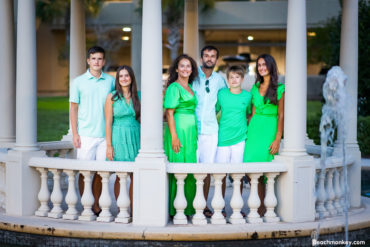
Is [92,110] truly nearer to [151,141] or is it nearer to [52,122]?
[151,141]

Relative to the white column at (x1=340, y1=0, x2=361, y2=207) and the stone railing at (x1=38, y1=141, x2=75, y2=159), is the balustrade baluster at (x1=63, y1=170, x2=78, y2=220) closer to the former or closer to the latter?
the stone railing at (x1=38, y1=141, x2=75, y2=159)

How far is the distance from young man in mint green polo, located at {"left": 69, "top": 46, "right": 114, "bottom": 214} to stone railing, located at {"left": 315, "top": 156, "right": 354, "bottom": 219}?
2544 mm

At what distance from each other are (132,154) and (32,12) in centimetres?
202

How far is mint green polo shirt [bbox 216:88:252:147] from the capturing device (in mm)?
7266

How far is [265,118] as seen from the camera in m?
7.24

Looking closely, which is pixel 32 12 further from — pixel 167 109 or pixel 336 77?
pixel 336 77

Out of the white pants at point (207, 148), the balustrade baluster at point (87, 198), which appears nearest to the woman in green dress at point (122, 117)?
the balustrade baluster at point (87, 198)

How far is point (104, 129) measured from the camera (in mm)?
7379

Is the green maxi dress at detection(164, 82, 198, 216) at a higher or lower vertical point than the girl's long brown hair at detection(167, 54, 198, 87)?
lower

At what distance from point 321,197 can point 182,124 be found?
1845 millimetres

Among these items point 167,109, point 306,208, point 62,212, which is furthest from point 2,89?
point 306,208

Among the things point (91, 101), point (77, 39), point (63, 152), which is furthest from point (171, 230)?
point (77, 39)

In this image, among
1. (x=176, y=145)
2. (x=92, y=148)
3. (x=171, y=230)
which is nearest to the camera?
(x=171, y=230)

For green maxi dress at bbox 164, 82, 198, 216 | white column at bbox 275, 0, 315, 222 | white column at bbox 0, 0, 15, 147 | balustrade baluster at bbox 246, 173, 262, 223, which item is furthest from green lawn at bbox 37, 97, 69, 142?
white column at bbox 275, 0, 315, 222
